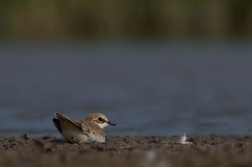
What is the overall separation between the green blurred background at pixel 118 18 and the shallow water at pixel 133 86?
0.77m

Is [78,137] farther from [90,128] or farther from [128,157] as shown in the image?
[128,157]

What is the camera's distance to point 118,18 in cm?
3212

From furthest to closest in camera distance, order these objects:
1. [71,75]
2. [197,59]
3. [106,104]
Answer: [197,59] < [71,75] < [106,104]

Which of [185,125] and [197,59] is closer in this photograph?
[185,125]

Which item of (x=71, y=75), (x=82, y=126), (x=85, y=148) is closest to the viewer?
(x=85, y=148)

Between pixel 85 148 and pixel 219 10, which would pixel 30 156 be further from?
pixel 219 10

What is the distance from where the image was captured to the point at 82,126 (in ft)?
29.5

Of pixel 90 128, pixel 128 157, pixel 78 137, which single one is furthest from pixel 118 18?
pixel 128 157

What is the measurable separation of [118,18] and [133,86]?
12.5m

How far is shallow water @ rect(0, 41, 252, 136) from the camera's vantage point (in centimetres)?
1309

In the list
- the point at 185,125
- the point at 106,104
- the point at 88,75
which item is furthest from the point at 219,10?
the point at 185,125

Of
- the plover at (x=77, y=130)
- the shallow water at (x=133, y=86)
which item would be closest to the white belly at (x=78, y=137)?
the plover at (x=77, y=130)

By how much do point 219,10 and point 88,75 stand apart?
10.1 metres

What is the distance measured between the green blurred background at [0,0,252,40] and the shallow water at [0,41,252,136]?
30.3 inches
